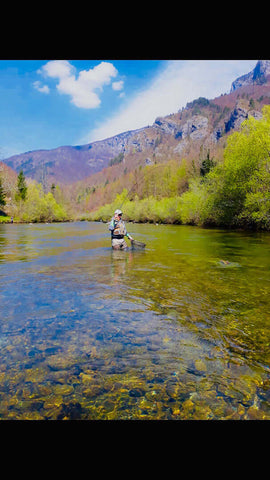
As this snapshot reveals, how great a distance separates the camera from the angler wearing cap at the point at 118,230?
16.5 m

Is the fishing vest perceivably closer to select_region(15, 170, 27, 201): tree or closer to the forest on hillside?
the forest on hillside

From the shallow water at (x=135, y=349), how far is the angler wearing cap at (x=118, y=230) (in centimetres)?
671

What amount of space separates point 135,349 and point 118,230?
506 inches

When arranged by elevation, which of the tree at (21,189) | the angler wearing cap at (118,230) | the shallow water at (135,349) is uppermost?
the tree at (21,189)

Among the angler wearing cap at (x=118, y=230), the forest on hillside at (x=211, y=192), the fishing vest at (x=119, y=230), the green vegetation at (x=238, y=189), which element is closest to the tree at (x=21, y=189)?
the forest on hillside at (x=211, y=192)

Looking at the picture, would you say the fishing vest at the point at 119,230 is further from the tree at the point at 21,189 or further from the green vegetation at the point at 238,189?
the tree at the point at 21,189

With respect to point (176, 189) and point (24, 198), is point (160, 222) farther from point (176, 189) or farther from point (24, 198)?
point (24, 198)

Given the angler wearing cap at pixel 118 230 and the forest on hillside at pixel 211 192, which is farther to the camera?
the forest on hillside at pixel 211 192

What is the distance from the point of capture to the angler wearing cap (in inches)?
649

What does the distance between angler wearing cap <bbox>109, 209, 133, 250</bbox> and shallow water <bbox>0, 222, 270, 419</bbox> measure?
22.0 ft

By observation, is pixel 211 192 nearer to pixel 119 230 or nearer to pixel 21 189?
pixel 119 230

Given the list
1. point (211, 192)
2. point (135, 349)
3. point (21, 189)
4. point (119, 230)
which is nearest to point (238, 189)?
point (211, 192)
